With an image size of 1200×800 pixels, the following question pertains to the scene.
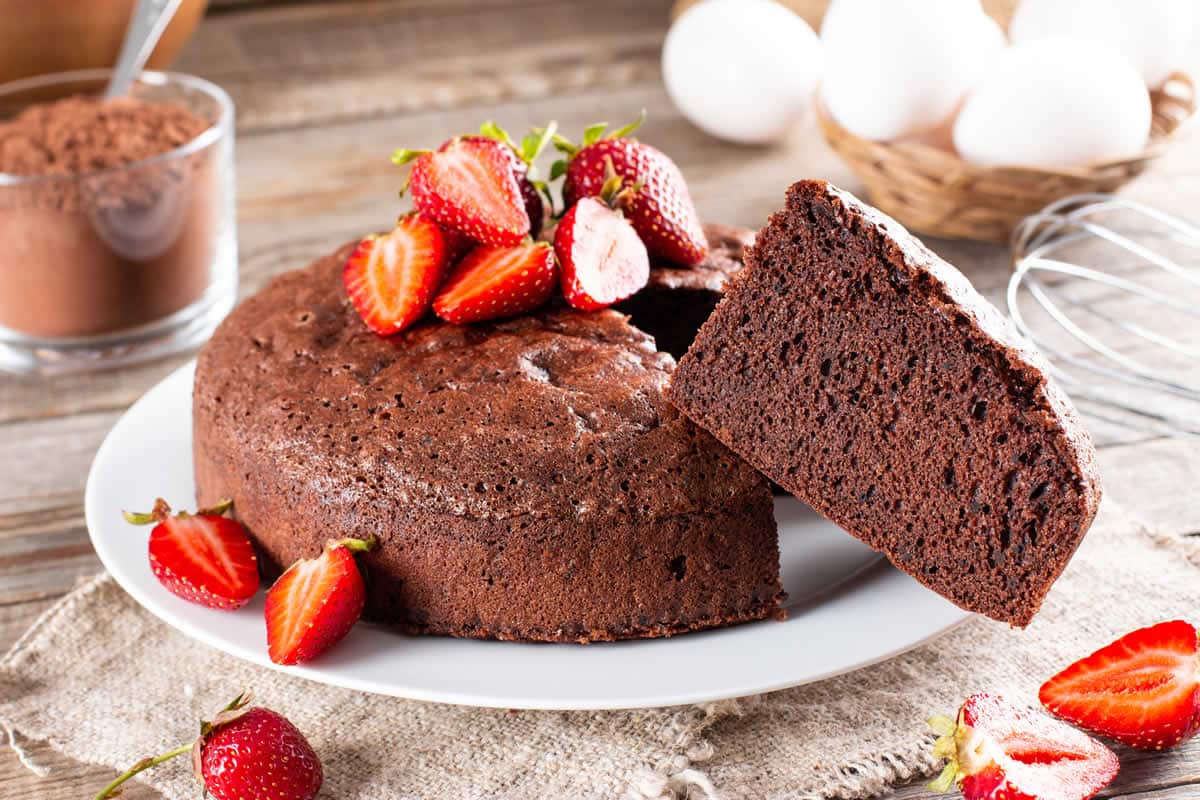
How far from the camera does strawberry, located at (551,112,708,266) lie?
7.20 ft

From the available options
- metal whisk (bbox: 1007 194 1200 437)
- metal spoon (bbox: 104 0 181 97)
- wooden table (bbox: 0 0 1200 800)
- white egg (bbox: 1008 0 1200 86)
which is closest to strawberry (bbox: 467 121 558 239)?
metal whisk (bbox: 1007 194 1200 437)

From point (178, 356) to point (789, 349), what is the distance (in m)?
Answer: 1.72

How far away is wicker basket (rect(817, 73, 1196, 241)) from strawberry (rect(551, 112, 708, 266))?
1024 mm

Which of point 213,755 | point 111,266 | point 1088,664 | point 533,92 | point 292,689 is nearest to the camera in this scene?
point 213,755

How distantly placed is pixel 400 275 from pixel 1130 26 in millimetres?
2063

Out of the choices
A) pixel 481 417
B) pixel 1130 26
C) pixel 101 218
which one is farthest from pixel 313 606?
pixel 1130 26

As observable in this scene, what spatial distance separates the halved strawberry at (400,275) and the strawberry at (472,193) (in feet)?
0.13

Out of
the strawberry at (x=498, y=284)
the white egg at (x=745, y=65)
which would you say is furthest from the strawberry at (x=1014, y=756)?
the white egg at (x=745, y=65)

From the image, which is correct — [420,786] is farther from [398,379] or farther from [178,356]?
[178,356]

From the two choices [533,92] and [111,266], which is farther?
[533,92]

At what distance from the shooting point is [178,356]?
307 centimetres

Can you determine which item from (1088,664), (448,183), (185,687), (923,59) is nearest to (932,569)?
(1088,664)

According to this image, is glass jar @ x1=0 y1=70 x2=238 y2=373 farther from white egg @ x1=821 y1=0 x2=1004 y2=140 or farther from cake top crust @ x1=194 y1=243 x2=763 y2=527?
white egg @ x1=821 y1=0 x2=1004 y2=140

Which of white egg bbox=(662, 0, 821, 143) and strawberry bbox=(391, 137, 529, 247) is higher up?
strawberry bbox=(391, 137, 529, 247)
